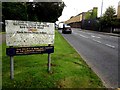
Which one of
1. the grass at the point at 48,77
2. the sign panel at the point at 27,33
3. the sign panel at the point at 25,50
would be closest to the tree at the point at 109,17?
the grass at the point at 48,77


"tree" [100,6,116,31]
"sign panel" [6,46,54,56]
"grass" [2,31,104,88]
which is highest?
"tree" [100,6,116,31]

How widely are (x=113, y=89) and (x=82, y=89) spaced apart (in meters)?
0.91

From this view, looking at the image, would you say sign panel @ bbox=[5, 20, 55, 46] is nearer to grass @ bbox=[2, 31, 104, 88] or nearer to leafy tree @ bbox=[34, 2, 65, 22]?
grass @ bbox=[2, 31, 104, 88]

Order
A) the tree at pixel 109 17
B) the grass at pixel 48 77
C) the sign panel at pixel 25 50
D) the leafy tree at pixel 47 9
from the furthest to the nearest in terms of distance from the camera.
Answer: the tree at pixel 109 17 < the leafy tree at pixel 47 9 < the sign panel at pixel 25 50 < the grass at pixel 48 77

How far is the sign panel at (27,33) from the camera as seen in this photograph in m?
7.06

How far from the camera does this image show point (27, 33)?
739 centimetres

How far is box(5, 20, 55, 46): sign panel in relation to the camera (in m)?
7.06

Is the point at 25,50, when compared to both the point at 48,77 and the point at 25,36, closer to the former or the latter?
the point at 25,36

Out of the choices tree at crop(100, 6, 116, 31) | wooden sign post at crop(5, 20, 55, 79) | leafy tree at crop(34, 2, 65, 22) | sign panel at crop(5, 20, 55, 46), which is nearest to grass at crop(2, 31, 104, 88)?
wooden sign post at crop(5, 20, 55, 79)

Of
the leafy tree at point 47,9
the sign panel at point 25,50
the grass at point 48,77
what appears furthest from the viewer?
the leafy tree at point 47,9

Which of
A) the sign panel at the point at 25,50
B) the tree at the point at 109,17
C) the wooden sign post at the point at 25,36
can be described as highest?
the tree at the point at 109,17

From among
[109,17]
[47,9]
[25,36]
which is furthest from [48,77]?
[109,17]

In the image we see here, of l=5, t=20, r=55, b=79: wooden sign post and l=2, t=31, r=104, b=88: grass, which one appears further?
l=5, t=20, r=55, b=79: wooden sign post

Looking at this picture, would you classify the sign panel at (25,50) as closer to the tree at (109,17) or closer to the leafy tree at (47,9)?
the leafy tree at (47,9)
